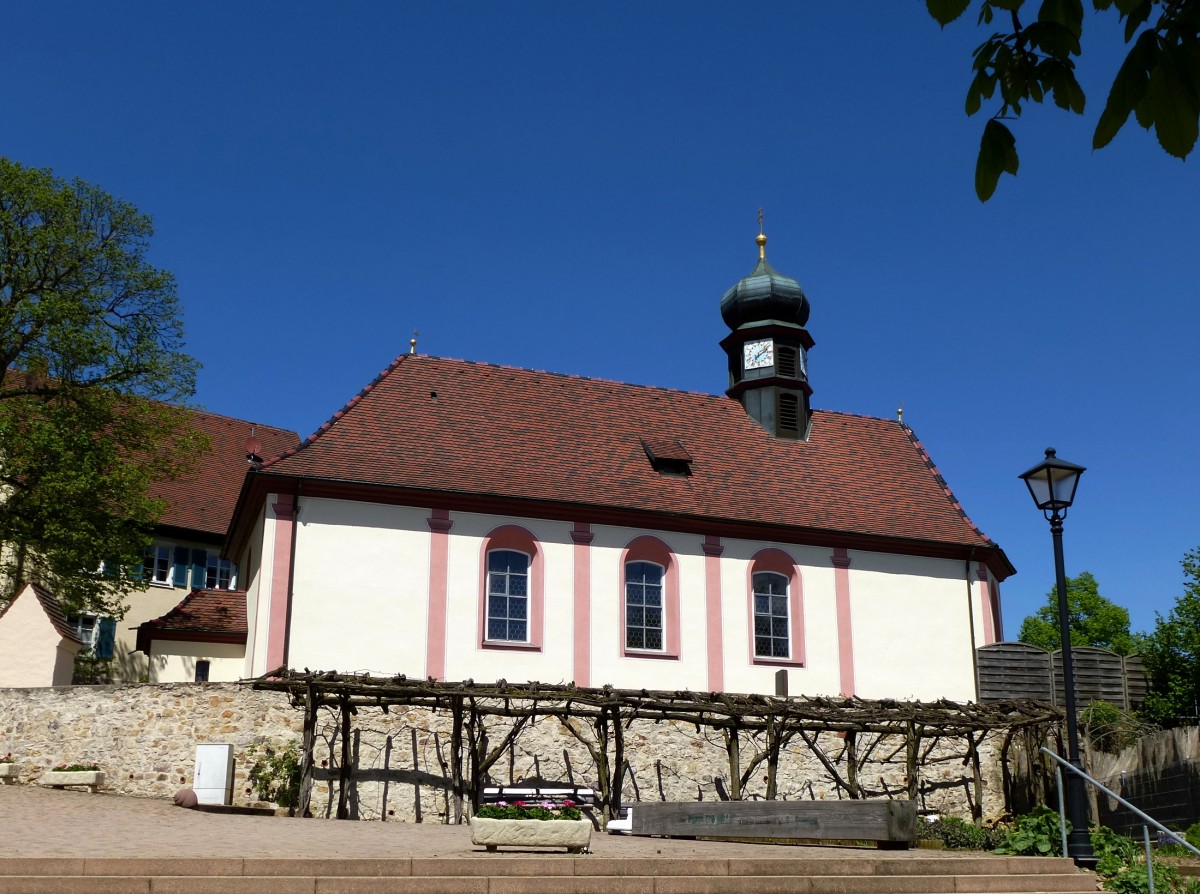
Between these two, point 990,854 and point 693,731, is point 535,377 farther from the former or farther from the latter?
point 990,854

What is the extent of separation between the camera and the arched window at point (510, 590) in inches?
915

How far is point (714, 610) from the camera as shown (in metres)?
24.8

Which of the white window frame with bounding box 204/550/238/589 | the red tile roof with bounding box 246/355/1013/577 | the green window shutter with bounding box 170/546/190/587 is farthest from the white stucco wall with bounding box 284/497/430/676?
the white window frame with bounding box 204/550/238/589

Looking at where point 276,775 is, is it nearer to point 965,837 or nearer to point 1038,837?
point 965,837

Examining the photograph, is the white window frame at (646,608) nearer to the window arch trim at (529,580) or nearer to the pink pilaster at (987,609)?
the window arch trim at (529,580)

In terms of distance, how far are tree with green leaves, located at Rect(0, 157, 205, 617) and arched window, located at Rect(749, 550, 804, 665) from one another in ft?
47.6

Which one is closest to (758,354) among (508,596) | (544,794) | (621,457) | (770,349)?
(770,349)

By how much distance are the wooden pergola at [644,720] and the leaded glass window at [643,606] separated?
8.07 ft

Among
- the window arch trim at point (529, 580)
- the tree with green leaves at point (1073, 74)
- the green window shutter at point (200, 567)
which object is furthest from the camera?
the green window shutter at point (200, 567)

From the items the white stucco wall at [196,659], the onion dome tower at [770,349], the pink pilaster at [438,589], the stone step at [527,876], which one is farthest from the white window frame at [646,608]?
the stone step at [527,876]

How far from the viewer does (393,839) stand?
1420 centimetres

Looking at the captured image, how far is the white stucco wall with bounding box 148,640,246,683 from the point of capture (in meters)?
25.5

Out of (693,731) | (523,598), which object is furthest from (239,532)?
(693,731)

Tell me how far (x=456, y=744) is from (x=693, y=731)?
416 cm
